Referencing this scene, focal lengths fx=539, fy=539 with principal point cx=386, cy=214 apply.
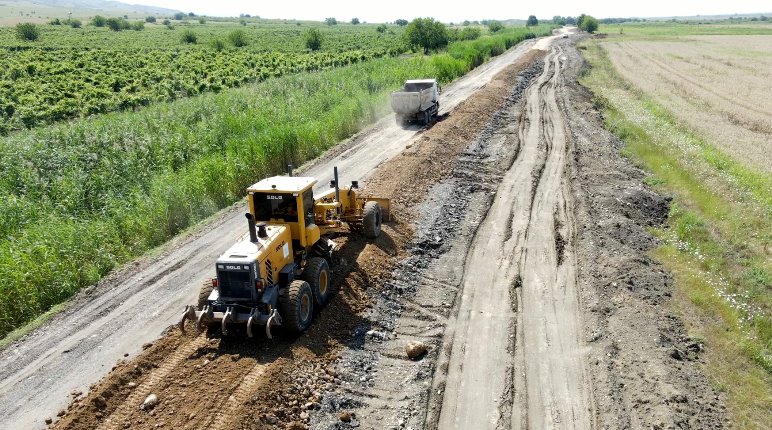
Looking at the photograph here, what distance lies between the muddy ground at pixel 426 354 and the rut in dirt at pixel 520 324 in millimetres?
59

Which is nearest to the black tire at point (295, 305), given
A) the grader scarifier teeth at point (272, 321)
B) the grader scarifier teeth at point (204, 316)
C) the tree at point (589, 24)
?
the grader scarifier teeth at point (272, 321)

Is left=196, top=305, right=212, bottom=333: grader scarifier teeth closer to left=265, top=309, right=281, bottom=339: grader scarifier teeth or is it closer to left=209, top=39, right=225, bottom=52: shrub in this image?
left=265, top=309, right=281, bottom=339: grader scarifier teeth

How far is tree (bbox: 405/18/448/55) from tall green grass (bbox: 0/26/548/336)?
38.2 m

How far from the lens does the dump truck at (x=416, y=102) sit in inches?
1195

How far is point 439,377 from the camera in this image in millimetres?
10250

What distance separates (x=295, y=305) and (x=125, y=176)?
479 inches

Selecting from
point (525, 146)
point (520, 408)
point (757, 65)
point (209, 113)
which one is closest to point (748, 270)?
point (520, 408)

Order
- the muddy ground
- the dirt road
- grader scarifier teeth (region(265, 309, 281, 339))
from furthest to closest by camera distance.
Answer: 1. grader scarifier teeth (region(265, 309, 281, 339))
2. the dirt road
3. the muddy ground

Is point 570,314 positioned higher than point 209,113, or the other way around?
point 209,113

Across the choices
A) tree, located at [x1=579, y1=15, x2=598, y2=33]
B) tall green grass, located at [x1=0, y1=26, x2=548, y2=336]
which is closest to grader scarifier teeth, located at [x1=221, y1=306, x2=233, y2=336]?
tall green grass, located at [x1=0, y1=26, x2=548, y2=336]

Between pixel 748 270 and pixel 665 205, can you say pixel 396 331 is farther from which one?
pixel 665 205

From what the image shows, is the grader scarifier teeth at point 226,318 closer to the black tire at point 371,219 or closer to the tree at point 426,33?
the black tire at point 371,219

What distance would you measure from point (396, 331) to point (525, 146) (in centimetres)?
1714

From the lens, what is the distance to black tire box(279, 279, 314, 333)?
406 inches
